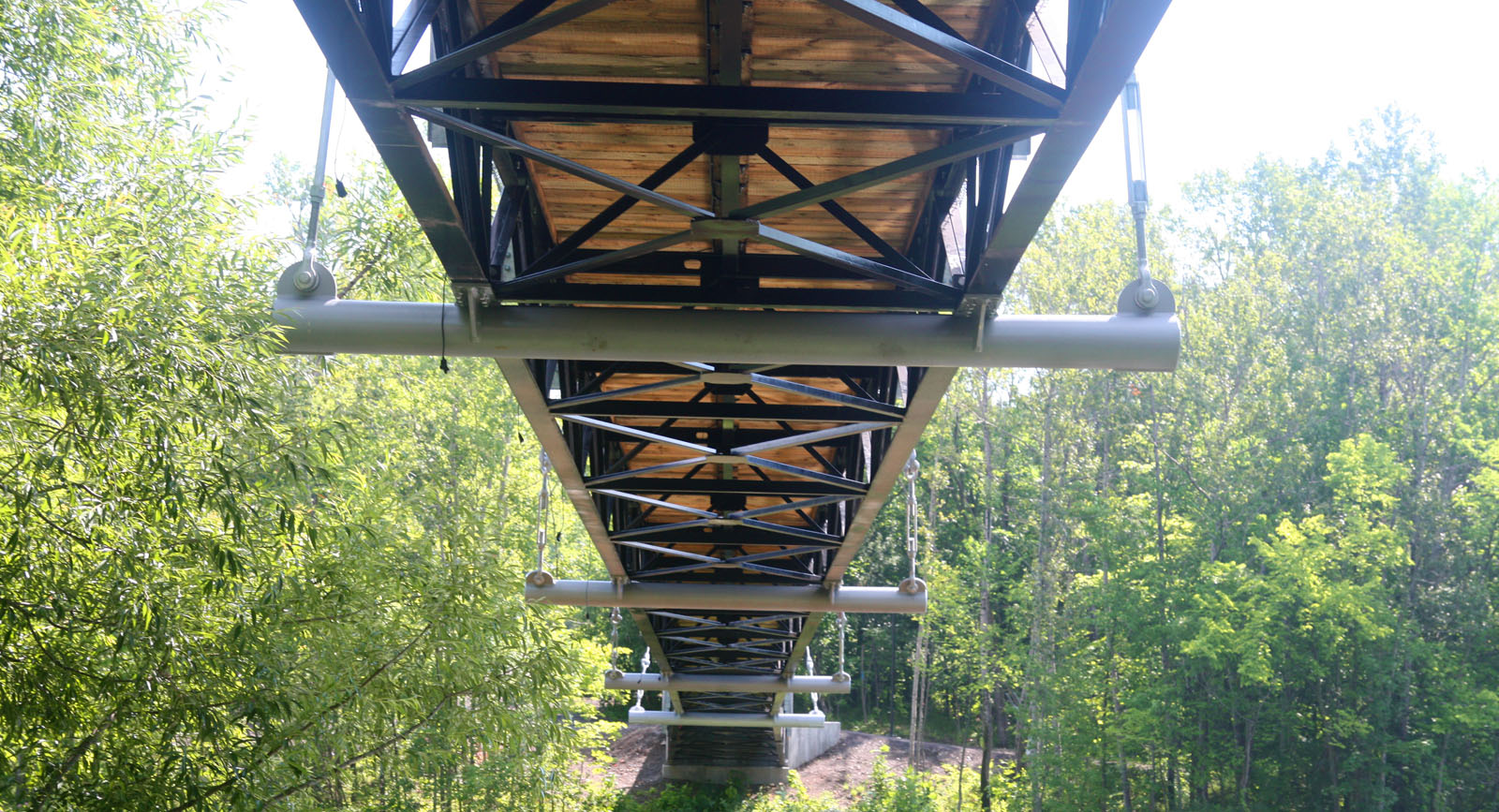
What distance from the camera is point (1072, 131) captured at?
2986mm

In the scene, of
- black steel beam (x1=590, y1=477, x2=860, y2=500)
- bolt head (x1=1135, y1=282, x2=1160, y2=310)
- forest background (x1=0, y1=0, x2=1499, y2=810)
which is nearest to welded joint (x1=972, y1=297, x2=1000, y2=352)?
bolt head (x1=1135, y1=282, x2=1160, y2=310)

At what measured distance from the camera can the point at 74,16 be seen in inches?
265

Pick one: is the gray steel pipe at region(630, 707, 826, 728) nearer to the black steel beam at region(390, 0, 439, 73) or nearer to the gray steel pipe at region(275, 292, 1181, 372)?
the gray steel pipe at region(275, 292, 1181, 372)

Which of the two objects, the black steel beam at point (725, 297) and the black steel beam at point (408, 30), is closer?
the black steel beam at point (408, 30)

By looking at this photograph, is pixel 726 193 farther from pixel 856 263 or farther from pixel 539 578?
pixel 539 578

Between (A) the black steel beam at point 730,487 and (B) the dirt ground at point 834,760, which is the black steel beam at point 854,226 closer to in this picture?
(A) the black steel beam at point 730,487

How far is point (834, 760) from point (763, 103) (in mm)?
29808

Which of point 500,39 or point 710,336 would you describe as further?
point 710,336

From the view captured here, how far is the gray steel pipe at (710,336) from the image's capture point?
4078 millimetres

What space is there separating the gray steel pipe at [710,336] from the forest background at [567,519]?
1.33 metres

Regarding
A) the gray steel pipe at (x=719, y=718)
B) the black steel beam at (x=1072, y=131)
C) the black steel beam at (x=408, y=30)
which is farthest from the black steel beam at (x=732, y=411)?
the gray steel pipe at (x=719, y=718)

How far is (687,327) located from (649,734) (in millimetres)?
29782

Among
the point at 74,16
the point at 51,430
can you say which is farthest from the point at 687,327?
the point at 74,16

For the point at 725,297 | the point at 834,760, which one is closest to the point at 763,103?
the point at 725,297
